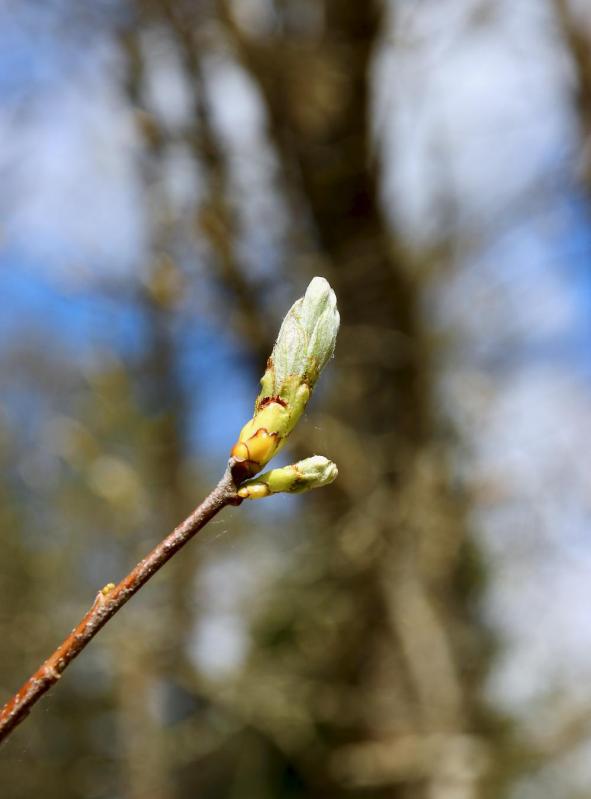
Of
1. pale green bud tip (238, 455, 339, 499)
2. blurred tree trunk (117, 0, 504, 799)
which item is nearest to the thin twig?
pale green bud tip (238, 455, 339, 499)

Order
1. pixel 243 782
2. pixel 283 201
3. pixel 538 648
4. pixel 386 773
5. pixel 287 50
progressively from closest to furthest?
pixel 287 50
pixel 386 773
pixel 283 201
pixel 538 648
pixel 243 782

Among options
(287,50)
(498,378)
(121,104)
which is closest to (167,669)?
(498,378)

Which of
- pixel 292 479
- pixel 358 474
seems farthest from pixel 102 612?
pixel 358 474

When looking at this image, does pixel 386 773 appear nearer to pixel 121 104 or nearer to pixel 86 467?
pixel 86 467

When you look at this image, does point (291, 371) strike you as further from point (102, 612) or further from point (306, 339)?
point (102, 612)

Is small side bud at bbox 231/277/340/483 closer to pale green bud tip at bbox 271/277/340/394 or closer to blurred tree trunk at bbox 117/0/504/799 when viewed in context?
pale green bud tip at bbox 271/277/340/394
